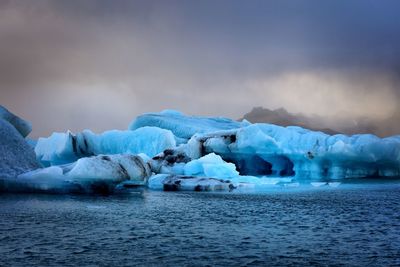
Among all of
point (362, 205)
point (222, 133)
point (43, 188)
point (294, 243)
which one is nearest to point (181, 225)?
point (294, 243)

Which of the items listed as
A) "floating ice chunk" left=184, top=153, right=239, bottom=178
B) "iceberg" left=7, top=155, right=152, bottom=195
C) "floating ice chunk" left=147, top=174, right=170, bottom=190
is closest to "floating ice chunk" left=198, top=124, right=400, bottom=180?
"floating ice chunk" left=184, top=153, right=239, bottom=178

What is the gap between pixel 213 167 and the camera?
33.0m

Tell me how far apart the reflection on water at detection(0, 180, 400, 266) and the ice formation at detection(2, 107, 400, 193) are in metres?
7.77

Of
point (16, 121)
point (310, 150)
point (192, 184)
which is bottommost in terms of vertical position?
point (192, 184)

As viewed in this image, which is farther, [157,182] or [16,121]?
[157,182]

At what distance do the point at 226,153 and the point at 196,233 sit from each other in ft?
93.4

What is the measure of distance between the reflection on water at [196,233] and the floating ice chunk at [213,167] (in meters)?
12.4

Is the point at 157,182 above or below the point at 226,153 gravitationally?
below

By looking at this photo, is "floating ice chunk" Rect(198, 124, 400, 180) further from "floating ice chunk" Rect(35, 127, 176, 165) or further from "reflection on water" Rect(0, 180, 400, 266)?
"reflection on water" Rect(0, 180, 400, 266)

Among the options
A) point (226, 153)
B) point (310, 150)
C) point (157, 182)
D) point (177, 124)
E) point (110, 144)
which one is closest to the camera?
point (157, 182)

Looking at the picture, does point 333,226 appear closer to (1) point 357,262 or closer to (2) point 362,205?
(1) point 357,262

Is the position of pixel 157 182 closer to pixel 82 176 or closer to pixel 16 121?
pixel 82 176

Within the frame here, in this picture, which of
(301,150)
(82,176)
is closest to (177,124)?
(301,150)

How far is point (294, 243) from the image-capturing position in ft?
37.2
